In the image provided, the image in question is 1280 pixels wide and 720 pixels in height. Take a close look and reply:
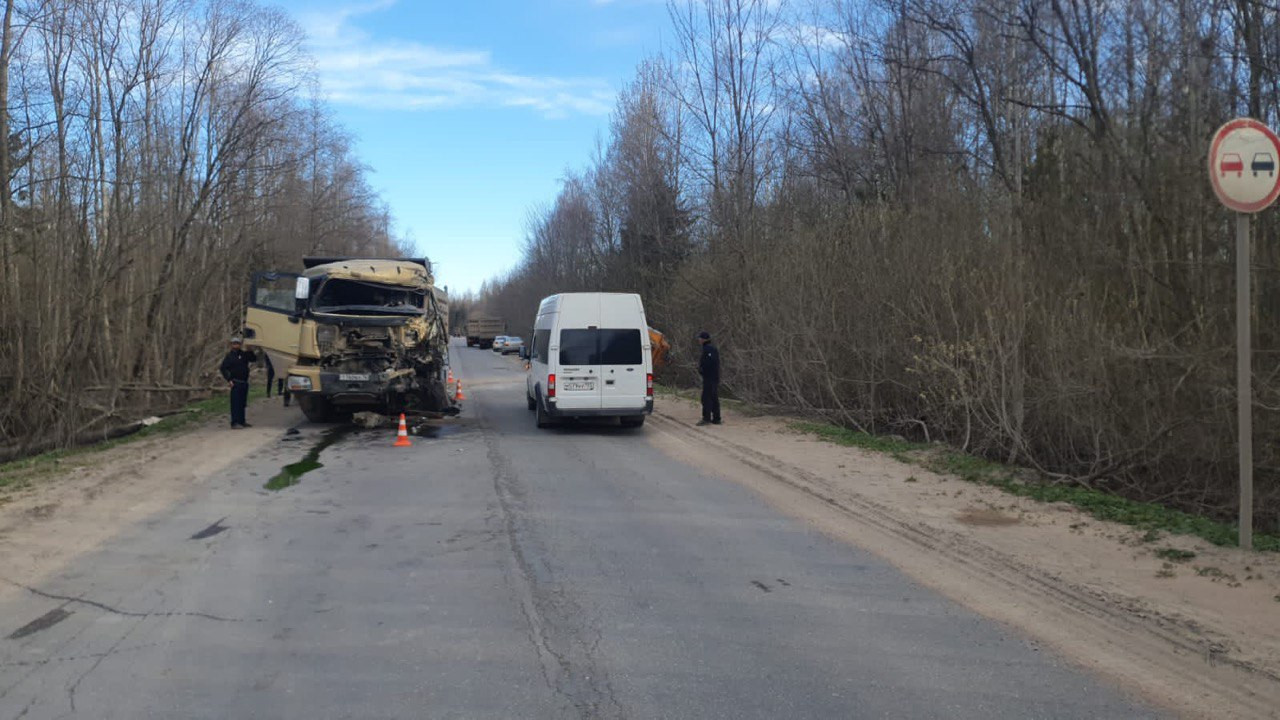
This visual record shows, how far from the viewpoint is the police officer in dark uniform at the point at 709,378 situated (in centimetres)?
1761

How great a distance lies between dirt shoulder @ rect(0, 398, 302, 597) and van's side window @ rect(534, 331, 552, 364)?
4.86m

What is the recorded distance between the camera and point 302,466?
12758mm

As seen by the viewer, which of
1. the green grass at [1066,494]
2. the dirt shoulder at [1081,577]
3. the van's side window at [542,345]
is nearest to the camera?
the dirt shoulder at [1081,577]

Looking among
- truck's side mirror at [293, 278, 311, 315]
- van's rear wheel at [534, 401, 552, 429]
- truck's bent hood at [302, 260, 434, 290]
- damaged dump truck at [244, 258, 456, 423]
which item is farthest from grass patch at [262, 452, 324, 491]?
truck's bent hood at [302, 260, 434, 290]

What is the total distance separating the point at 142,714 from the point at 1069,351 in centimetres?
1014

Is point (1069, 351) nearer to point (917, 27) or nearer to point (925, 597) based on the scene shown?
point (925, 597)

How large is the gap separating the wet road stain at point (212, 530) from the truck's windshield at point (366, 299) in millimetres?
8634

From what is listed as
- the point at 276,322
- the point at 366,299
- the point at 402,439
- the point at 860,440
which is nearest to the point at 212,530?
the point at 402,439

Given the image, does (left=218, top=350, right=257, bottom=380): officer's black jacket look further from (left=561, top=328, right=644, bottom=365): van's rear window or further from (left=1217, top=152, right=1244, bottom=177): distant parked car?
(left=1217, top=152, right=1244, bottom=177): distant parked car

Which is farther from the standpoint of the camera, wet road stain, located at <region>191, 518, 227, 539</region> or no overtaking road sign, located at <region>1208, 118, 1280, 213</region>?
wet road stain, located at <region>191, 518, 227, 539</region>

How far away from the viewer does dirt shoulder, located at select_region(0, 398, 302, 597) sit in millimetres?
7875

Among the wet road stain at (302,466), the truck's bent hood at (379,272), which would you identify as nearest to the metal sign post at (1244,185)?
the wet road stain at (302,466)

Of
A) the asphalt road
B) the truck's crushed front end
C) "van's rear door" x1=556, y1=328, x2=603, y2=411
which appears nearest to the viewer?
the asphalt road

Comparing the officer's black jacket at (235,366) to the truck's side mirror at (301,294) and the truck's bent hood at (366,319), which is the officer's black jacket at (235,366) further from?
→ the truck's bent hood at (366,319)
